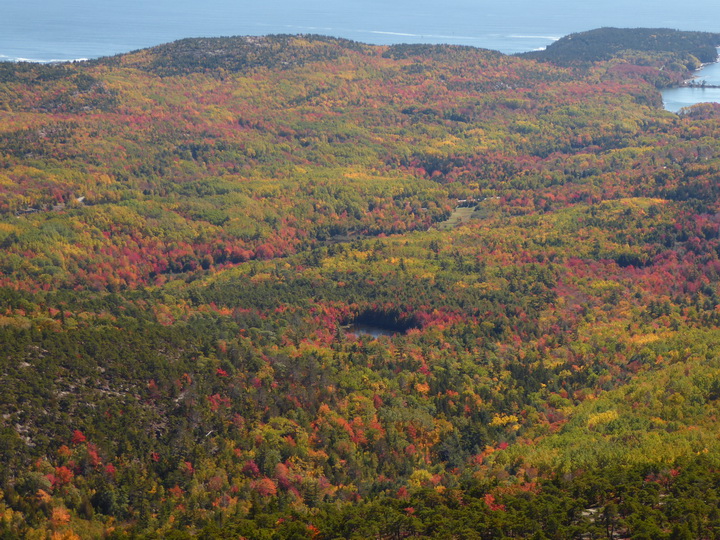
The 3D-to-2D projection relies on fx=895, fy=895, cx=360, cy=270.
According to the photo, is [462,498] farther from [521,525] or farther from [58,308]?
[58,308]

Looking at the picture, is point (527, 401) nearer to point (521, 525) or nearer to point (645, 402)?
point (645, 402)

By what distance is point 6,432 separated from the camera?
106 m

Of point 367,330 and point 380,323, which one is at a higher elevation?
point 380,323

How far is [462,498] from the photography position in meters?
102

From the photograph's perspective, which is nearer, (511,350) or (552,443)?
(552,443)

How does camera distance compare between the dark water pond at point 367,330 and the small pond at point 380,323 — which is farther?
the small pond at point 380,323

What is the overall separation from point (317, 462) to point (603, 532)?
45.4 m

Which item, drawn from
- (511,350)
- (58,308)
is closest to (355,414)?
(511,350)

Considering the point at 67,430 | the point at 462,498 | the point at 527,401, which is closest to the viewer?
the point at 462,498

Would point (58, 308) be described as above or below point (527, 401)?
above

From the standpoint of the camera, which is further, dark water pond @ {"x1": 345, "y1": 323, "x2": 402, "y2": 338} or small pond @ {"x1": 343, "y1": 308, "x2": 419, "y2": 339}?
small pond @ {"x1": 343, "y1": 308, "x2": 419, "y2": 339}

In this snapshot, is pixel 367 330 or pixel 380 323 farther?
pixel 380 323

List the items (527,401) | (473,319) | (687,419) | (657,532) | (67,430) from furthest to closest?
(473,319)
(527,401)
(687,419)
(67,430)
(657,532)

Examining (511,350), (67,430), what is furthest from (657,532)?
(511,350)
